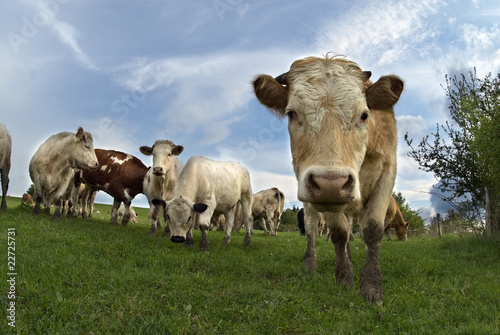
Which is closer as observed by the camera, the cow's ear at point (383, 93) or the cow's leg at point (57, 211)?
the cow's ear at point (383, 93)

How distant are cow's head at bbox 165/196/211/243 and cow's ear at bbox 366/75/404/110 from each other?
201 inches

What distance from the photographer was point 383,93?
14.4 feet

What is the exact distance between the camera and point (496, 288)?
17.9 feet

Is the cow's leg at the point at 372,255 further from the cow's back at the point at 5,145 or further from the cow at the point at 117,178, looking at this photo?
the cow's back at the point at 5,145

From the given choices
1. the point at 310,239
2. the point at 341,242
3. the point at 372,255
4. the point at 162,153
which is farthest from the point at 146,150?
the point at 372,255

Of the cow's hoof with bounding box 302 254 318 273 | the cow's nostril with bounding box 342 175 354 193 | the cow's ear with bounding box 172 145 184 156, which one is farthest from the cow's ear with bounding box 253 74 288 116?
the cow's ear with bounding box 172 145 184 156

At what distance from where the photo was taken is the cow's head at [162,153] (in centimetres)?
1105

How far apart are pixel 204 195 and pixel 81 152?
531 cm

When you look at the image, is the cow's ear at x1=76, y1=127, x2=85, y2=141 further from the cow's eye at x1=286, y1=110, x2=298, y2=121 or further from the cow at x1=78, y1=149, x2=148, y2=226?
the cow's eye at x1=286, y1=110, x2=298, y2=121

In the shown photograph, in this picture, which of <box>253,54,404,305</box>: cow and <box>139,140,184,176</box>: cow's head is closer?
<box>253,54,404,305</box>: cow

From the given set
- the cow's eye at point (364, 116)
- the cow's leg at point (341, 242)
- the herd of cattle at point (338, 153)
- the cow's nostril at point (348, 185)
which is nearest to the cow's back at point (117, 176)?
the herd of cattle at point (338, 153)

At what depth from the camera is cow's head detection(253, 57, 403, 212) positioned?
11.0 feet

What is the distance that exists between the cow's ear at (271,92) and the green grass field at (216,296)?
Result: 93.8 inches

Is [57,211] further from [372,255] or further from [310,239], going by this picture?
[372,255]
